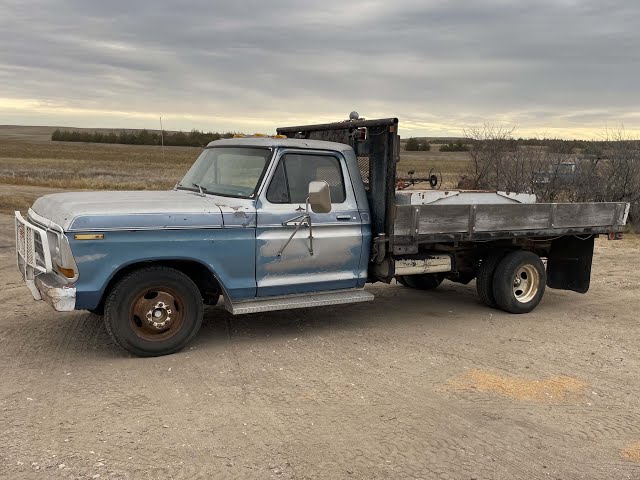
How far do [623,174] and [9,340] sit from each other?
1709 cm

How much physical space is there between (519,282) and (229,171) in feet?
13.1

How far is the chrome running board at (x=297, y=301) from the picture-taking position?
599cm

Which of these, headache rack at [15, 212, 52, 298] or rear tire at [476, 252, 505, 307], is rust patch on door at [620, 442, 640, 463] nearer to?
rear tire at [476, 252, 505, 307]

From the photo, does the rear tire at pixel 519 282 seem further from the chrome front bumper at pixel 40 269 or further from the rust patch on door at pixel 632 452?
the chrome front bumper at pixel 40 269

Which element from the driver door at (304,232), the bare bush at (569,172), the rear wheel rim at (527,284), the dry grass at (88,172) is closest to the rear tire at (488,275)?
the rear wheel rim at (527,284)

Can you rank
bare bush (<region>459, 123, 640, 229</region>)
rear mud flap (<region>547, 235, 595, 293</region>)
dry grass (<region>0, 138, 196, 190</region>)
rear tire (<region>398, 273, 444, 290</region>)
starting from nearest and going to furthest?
rear mud flap (<region>547, 235, 595, 293</region>) < rear tire (<region>398, 273, 444, 290</region>) < bare bush (<region>459, 123, 640, 229</region>) < dry grass (<region>0, 138, 196, 190</region>)

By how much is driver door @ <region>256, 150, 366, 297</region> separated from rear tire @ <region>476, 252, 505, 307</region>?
199cm

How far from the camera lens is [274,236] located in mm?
6117

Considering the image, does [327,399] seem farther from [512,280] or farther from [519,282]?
[519,282]

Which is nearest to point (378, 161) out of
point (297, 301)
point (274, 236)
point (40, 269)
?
point (274, 236)

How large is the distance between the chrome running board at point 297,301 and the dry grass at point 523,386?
1.54 metres

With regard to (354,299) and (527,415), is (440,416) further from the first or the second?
(354,299)

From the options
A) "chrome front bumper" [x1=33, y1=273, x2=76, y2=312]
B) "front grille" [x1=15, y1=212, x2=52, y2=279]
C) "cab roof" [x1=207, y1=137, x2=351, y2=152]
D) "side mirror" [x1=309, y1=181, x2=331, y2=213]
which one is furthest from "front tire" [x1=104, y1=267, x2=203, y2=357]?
"cab roof" [x1=207, y1=137, x2=351, y2=152]

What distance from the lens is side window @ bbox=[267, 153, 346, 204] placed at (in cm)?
626
